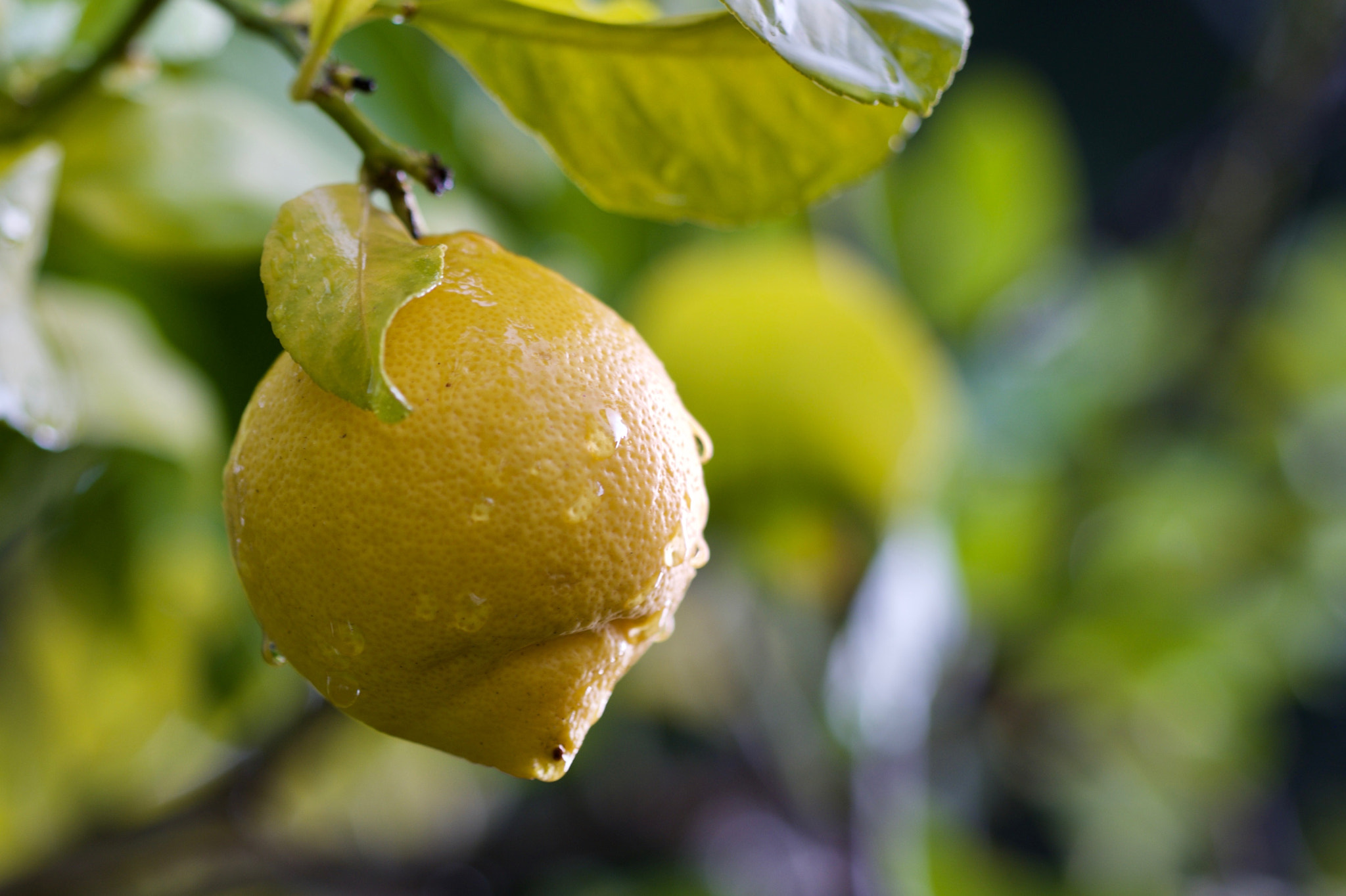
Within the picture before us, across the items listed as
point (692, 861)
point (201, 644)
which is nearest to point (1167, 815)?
point (692, 861)

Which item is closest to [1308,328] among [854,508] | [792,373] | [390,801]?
[854,508]

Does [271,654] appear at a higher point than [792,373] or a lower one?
higher

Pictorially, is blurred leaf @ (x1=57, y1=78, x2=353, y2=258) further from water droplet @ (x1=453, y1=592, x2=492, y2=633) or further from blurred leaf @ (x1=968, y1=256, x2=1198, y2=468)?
blurred leaf @ (x1=968, y1=256, x2=1198, y2=468)

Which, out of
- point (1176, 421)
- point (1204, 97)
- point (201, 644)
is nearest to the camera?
point (201, 644)

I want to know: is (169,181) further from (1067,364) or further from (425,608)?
(1067,364)

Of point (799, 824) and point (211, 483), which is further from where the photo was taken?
point (799, 824)

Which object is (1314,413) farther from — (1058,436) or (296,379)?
(296,379)

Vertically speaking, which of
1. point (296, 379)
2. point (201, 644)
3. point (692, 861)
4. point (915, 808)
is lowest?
point (692, 861)
